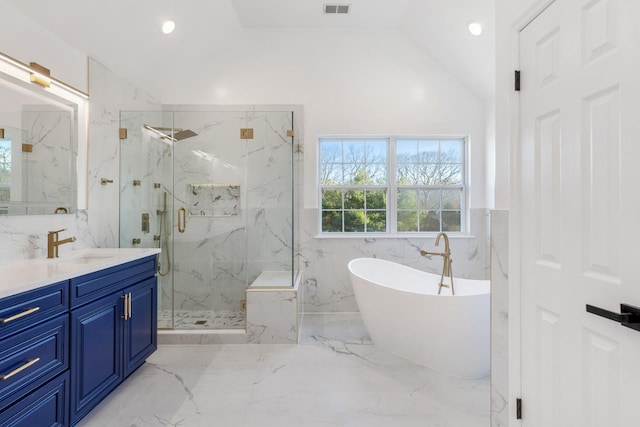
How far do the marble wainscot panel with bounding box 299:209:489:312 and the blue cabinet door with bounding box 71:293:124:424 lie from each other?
2099 mm

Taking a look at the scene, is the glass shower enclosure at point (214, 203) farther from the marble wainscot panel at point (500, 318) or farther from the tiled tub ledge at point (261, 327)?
the marble wainscot panel at point (500, 318)

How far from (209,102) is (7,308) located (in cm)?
301

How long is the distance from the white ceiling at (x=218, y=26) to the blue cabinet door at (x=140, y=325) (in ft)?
6.52

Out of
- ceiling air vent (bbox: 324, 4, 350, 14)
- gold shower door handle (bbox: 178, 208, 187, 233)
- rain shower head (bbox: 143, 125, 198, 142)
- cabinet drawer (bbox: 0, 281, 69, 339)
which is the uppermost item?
ceiling air vent (bbox: 324, 4, 350, 14)

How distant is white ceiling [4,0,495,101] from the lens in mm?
2412

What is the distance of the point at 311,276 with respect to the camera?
3.77 m

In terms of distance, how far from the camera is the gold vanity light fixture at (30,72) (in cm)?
188

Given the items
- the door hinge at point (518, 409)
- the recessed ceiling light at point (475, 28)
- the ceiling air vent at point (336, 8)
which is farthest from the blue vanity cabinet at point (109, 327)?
the recessed ceiling light at point (475, 28)

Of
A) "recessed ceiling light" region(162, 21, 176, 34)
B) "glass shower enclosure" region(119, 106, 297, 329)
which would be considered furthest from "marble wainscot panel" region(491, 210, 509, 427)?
"recessed ceiling light" region(162, 21, 176, 34)

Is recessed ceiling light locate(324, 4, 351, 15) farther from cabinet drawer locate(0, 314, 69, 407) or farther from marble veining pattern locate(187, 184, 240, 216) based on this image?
cabinet drawer locate(0, 314, 69, 407)

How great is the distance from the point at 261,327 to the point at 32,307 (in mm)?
1788

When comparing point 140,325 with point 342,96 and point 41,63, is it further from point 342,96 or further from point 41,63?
point 342,96

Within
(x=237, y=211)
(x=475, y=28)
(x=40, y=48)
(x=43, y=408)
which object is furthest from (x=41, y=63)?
(x=475, y=28)

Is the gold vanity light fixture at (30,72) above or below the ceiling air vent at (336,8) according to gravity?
below
